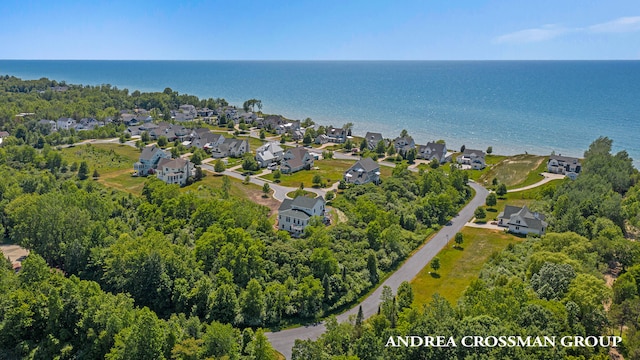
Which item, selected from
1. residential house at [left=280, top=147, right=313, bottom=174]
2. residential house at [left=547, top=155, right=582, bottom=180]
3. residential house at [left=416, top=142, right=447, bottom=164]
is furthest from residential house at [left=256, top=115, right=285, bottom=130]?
→ residential house at [left=547, top=155, right=582, bottom=180]

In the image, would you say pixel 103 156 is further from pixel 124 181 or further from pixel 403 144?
pixel 403 144

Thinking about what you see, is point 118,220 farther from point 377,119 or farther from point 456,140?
point 377,119

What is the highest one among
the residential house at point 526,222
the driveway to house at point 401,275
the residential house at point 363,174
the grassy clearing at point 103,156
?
the residential house at point 363,174

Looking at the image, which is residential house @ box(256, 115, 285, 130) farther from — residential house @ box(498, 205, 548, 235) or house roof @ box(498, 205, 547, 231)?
house roof @ box(498, 205, 547, 231)

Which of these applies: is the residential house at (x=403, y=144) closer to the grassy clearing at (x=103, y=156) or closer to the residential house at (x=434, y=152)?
the residential house at (x=434, y=152)

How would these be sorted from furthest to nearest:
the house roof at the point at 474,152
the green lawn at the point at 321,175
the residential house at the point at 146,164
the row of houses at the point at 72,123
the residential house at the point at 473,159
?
the row of houses at the point at 72,123, the house roof at the point at 474,152, the residential house at the point at 473,159, the residential house at the point at 146,164, the green lawn at the point at 321,175

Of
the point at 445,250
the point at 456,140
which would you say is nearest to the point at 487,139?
the point at 456,140

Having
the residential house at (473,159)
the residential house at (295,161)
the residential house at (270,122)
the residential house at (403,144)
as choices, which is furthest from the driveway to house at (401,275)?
the residential house at (270,122)
